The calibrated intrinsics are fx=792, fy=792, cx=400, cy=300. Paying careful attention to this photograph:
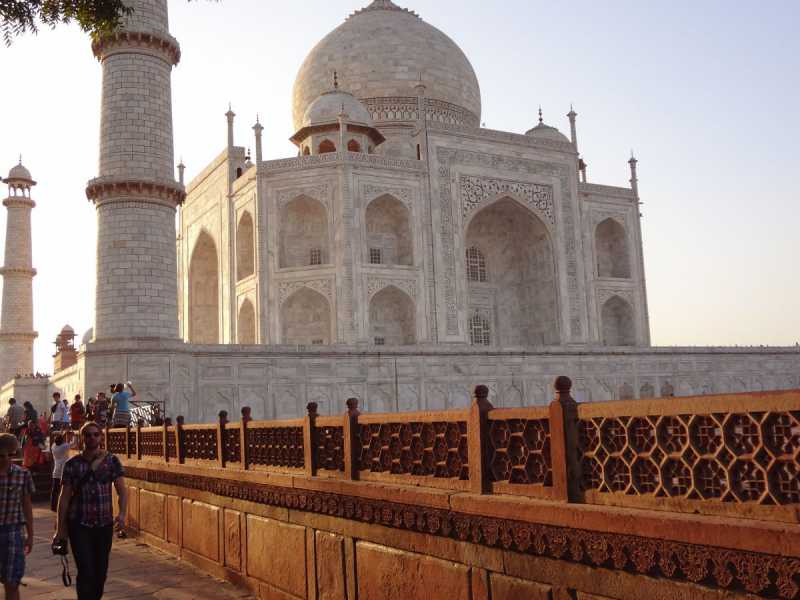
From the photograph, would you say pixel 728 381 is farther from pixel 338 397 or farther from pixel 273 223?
pixel 273 223

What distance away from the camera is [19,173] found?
87.2 feet

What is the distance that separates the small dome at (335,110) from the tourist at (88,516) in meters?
19.3

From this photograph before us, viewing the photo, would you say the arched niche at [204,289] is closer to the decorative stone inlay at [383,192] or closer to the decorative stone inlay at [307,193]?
the decorative stone inlay at [307,193]

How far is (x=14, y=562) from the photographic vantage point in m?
3.84

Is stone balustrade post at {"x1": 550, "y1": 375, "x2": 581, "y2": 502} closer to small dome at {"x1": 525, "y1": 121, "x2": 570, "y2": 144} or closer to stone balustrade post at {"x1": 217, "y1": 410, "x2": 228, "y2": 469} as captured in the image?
stone balustrade post at {"x1": 217, "y1": 410, "x2": 228, "y2": 469}

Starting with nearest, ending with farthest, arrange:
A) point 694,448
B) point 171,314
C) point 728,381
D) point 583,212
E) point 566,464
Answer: point 694,448, point 566,464, point 171,314, point 728,381, point 583,212

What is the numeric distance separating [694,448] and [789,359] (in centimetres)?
2140

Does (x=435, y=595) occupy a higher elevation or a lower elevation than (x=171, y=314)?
lower

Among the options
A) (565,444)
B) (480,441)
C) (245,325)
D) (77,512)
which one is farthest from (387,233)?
(565,444)

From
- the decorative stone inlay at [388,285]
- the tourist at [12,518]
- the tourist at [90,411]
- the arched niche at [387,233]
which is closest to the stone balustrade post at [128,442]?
the tourist at [90,411]

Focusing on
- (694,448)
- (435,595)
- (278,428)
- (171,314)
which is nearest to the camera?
(694,448)

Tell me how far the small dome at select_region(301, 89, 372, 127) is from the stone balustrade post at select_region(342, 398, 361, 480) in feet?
63.3

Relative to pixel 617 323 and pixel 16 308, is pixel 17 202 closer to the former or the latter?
pixel 16 308

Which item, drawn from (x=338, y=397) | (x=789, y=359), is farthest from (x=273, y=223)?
(x=789, y=359)
